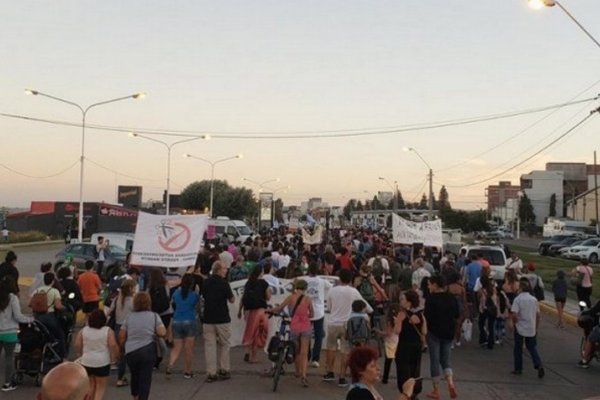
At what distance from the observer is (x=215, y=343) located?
10.0 m

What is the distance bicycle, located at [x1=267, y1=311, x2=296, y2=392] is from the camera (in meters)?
9.63

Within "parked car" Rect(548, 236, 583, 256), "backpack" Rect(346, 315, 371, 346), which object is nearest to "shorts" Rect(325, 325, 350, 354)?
"backpack" Rect(346, 315, 371, 346)

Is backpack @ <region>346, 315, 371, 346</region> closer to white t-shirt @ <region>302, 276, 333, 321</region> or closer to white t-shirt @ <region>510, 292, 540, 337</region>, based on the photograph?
white t-shirt @ <region>302, 276, 333, 321</region>

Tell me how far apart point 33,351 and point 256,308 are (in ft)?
12.0

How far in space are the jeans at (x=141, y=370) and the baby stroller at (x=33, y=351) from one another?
2.61 m

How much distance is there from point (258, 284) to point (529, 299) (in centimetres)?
468

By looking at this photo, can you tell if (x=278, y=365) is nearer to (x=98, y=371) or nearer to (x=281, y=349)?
(x=281, y=349)

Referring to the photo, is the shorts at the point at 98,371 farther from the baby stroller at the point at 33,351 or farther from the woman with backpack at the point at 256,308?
the woman with backpack at the point at 256,308

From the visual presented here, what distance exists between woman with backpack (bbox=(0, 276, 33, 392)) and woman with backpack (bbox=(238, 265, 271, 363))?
12.2ft

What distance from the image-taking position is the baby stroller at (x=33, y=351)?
9.49 meters

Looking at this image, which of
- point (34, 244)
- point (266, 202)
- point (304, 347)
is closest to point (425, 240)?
point (304, 347)

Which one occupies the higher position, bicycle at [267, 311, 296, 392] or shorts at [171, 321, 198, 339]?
shorts at [171, 321, 198, 339]

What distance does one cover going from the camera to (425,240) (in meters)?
22.9

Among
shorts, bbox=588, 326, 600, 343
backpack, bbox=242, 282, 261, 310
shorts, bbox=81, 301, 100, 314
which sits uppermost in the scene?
backpack, bbox=242, 282, 261, 310
